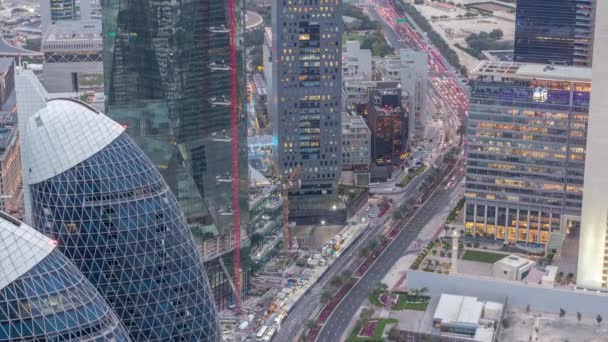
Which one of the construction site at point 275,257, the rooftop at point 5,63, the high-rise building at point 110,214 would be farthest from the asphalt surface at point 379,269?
the rooftop at point 5,63

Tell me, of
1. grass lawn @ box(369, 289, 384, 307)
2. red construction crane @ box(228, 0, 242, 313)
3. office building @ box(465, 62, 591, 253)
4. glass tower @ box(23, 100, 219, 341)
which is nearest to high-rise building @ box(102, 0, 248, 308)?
red construction crane @ box(228, 0, 242, 313)

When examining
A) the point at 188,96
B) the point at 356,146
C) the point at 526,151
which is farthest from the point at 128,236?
the point at 356,146

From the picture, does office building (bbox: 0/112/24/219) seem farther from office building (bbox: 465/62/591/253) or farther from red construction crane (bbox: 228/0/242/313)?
office building (bbox: 465/62/591/253)

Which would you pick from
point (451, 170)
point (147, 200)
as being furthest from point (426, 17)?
point (147, 200)

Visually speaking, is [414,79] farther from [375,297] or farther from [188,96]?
[188,96]

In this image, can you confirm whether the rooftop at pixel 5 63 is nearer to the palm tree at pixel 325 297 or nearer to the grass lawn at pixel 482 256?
the palm tree at pixel 325 297

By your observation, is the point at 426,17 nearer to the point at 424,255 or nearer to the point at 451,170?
the point at 451,170
